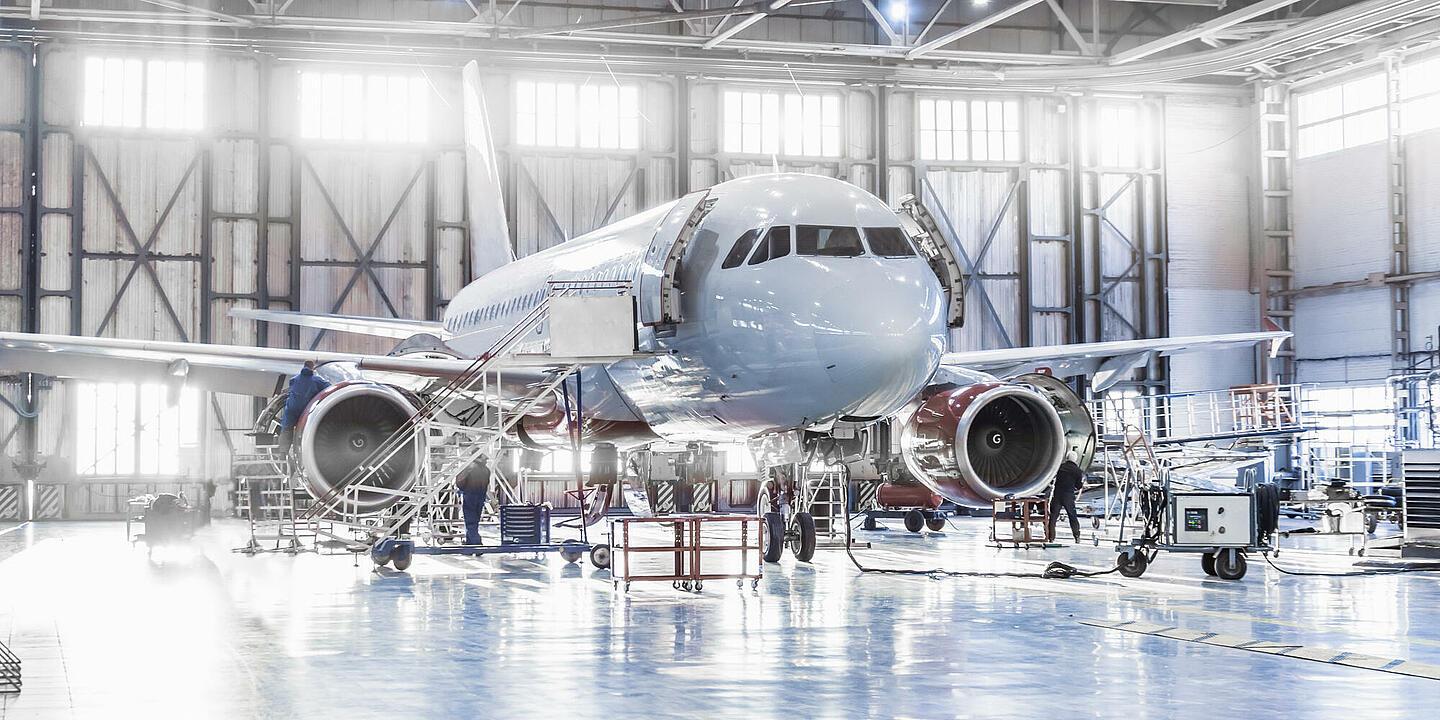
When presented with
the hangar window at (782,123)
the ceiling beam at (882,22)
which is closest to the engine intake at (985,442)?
the ceiling beam at (882,22)

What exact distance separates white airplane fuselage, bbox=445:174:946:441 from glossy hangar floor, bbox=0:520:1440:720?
164cm

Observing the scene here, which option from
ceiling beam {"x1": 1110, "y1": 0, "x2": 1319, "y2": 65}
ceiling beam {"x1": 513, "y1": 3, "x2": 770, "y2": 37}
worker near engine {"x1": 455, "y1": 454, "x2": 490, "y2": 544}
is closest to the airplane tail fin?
ceiling beam {"x1": 513, "y1": 3, "x2": 770, "y2": 37}

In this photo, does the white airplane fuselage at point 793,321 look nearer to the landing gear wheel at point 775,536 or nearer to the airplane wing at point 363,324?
the landing gear wheel at point 775,536

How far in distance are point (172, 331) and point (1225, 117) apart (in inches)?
980

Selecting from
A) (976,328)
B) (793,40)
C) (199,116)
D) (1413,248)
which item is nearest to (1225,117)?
(1413,248)

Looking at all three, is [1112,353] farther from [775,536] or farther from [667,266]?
[667,266]

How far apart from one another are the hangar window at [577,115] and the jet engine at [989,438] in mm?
18194

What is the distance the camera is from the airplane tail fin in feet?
76.1

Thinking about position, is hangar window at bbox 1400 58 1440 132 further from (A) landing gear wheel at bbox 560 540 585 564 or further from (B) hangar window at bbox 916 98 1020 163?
(A) landing gear wheel at bbox 560 540 585 564

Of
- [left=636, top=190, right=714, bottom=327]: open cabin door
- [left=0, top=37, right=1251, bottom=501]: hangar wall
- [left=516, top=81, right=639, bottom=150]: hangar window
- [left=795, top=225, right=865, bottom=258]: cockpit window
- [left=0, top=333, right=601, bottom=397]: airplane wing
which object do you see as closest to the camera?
[left=795, top=225, right=865, bottom=258]: cockpit window

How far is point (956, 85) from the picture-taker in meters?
32.2

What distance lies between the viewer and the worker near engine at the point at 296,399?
1446cm

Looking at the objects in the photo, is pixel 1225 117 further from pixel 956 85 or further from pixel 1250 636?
pixel 1250 636

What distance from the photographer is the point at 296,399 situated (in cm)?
1451
